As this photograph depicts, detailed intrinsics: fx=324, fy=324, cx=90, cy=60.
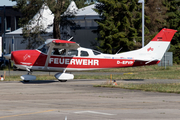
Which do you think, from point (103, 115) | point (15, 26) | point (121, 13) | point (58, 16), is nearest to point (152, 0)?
point (121, 13)

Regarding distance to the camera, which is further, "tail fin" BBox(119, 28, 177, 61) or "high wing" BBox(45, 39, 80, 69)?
"tail fin" BBox(119, 28, 177, 61)

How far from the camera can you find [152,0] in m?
48.9

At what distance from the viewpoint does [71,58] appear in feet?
69.6

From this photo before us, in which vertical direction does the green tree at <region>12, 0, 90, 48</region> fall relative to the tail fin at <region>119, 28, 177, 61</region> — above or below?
above

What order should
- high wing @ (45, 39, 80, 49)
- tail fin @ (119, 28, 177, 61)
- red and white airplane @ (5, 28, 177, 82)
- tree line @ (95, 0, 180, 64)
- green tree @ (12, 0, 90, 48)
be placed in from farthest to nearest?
1. tree line @ (95, 0, 180, 64)
2. green tree @ (12, 0, 90, 48)
3. tail fin @ (119, 28, 177, 61)
4. red and white airplane @ (5, 28, 177, 82)
5. high wing @ (45, 39, 80, 49)

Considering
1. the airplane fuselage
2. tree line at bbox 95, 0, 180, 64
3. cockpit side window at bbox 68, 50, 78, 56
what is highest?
tree line at bbox 95, 0, 180, 64

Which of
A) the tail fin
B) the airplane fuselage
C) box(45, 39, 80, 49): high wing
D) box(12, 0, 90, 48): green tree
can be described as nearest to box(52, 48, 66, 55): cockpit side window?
the airplane fuselage

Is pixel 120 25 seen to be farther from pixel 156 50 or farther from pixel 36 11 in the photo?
pixel 156 50

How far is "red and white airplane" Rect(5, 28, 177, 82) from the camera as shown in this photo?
2066 cm

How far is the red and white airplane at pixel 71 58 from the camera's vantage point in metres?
20.7

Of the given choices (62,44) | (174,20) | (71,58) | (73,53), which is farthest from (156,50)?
(174,20)

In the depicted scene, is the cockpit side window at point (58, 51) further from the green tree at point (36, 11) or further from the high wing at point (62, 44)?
the green tree at point (36, 11)

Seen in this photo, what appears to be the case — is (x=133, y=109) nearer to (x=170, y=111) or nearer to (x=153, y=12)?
(x=170, y=111)

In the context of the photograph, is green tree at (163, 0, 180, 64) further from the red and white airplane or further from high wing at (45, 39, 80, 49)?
high wing at (45, 39, 80, 49)
